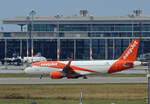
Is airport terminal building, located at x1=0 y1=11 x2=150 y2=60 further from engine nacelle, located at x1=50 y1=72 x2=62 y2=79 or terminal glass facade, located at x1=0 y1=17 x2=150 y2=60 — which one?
engine nacelle, located at x1=50 y1=72 x2=62 y2=79

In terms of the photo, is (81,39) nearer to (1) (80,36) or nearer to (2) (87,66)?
(1) (80,36)

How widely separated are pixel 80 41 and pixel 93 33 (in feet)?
15.1

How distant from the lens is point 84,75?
77875mm

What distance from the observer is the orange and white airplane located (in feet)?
250

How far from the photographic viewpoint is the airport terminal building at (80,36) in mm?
144125

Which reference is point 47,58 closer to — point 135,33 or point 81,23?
point 81,23

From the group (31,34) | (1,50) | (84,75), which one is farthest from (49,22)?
(84,75)

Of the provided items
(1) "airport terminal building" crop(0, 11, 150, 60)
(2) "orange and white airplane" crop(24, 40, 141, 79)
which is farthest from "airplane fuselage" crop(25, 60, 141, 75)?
(1) "airport terminal building" crop(0, 11, 150, 60)

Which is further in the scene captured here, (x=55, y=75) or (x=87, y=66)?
(x=87, y=66)

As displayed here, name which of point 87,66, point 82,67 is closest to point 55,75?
point 82,67

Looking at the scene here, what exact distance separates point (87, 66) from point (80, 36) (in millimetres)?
70362

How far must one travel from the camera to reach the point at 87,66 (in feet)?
255

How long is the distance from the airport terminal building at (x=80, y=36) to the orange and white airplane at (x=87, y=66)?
62.7 m

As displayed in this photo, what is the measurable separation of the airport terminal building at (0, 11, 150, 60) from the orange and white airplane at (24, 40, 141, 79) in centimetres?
6267
